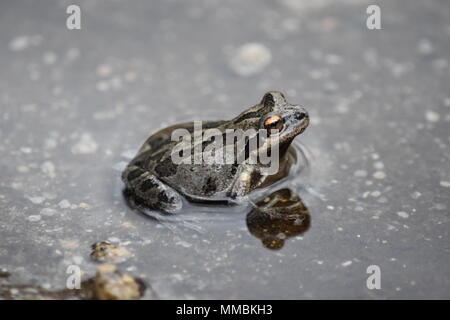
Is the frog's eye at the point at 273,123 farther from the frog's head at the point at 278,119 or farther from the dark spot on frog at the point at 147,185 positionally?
the dark spot on frog at the point at 147,185

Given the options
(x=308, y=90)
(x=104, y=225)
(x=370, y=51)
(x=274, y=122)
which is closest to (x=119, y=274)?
(x=104, y=225)

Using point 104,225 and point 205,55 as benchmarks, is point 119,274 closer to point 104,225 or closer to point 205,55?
point 104,225

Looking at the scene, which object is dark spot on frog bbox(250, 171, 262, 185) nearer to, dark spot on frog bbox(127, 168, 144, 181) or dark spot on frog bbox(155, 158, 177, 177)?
dark spot on frog bbox(155, 158, 177, 177)

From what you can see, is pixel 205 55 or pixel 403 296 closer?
pixel 403 296

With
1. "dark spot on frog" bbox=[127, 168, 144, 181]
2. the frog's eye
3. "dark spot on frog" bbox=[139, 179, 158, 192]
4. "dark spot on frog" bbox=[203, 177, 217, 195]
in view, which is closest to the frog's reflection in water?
"dark spot on frog" bbox=[203, 177, 217, 195]

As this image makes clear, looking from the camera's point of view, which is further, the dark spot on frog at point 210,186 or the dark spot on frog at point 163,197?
the dark spot on frog at point 210,186

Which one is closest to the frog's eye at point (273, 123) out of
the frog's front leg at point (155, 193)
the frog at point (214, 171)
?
the frog at point (214, 171)
